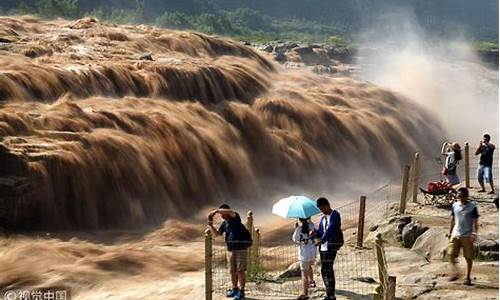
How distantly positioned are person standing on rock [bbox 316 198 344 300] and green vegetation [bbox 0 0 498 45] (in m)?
77.3

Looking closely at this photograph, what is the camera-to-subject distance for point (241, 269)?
11.1m

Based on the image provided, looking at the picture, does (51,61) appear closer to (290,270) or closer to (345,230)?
(345,230)

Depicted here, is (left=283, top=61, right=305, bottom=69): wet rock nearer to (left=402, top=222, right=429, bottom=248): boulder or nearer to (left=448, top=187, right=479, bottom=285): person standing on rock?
(left=402, top=222, right=429, bottom=248): boulder

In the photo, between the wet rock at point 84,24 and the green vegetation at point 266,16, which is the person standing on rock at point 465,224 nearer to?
the wet rock at point 84,24

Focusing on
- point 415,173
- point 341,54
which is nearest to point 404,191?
point 415,173

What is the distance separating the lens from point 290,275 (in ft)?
41.7

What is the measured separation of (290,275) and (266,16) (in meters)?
159

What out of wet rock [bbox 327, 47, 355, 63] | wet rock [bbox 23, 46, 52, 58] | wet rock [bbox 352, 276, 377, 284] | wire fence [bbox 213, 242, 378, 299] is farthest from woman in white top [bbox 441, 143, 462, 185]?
wet rock [bbox 327, 47, 355, 63]

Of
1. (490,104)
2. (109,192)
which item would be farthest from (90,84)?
(490,104)

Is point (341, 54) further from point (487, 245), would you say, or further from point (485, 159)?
point (487, 245)

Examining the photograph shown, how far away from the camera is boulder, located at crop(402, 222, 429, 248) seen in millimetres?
14734

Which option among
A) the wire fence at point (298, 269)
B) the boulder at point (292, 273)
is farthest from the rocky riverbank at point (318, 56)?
the boulder at point (292, 273)

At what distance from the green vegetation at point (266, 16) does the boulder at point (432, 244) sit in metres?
74.7

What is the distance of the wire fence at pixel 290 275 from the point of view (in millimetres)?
11602
